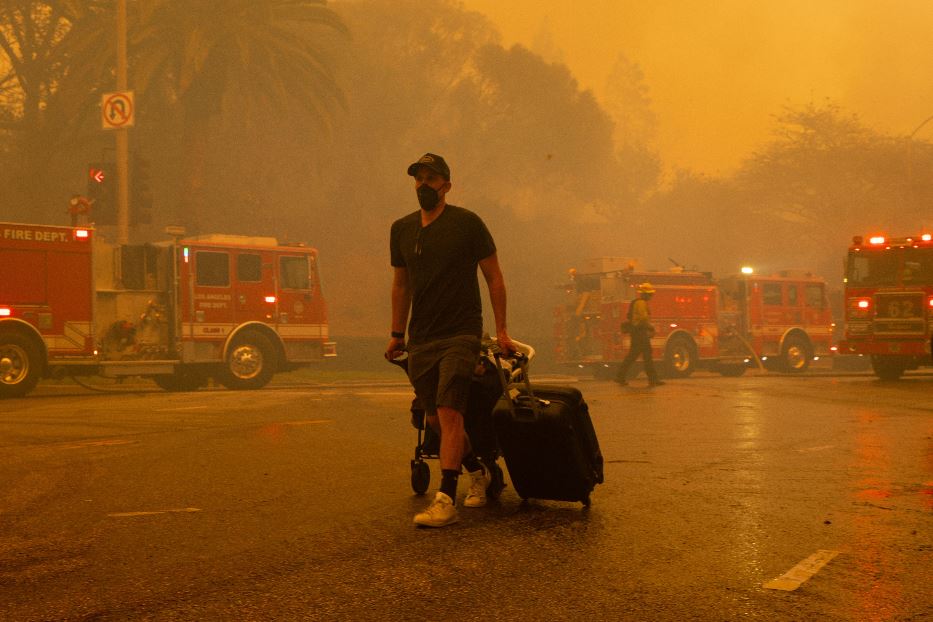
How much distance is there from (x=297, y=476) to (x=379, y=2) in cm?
5602

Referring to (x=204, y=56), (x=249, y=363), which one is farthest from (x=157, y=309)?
(x=204, y=56)

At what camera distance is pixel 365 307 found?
167 feet

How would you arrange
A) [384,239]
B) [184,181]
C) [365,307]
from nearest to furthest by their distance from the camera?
1. [184,181]
2. [365,307]
3. [384,239]

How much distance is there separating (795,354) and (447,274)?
24.8 m

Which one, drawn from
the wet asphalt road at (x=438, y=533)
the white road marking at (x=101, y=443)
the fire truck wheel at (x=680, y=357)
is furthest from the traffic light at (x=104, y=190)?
the fire truck wheel at (x=680, y=357)

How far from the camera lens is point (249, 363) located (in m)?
20.5

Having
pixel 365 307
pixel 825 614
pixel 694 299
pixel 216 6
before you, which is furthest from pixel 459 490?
pixel 365 307

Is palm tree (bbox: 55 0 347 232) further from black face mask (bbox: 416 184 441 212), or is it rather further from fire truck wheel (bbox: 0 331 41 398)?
black face mask (bbox: 416 184 441 212)

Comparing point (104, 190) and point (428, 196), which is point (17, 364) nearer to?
point (104, 190)

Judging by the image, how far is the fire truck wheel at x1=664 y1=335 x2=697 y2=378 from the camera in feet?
89.0

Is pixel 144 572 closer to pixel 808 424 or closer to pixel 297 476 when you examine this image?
pixel 297 476

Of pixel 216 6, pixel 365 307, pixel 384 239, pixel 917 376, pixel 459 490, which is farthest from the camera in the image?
pixel 384 239

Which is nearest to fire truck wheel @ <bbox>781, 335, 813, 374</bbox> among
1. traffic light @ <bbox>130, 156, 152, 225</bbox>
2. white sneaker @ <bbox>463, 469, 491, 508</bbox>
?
traffic light @ <bbox>130, 156, 152, 225</bbox>

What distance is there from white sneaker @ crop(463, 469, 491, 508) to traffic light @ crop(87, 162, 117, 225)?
57.2 ft
